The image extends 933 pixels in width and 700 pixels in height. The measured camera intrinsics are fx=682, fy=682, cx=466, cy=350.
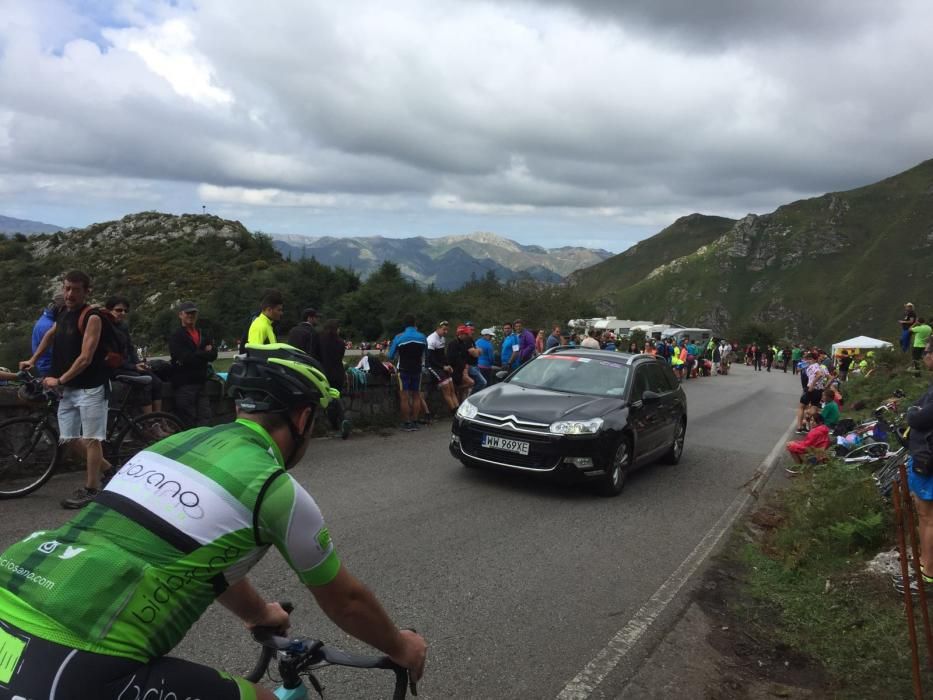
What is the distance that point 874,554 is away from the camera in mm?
5973

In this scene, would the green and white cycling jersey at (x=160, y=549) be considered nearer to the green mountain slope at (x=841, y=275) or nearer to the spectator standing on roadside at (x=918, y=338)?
the spectator standing on roadside at (x=918, y=338)

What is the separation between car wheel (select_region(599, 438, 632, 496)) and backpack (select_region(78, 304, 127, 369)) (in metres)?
5.24

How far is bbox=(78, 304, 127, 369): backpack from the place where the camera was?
6.25 metres

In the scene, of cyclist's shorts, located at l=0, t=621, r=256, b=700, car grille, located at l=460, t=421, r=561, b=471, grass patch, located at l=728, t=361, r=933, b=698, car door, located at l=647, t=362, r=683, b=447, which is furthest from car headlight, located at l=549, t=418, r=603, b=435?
cyclist's shorts, located at l=0, t=621, r=256, b=700

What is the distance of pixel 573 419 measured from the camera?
7730 mm

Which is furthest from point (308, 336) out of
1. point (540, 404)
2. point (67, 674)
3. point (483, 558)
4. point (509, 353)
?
point (67, 674)

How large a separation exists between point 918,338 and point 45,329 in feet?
69.1

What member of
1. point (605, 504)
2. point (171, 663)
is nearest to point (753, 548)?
point (605, 504)

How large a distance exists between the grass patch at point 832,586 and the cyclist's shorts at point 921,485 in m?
0.72

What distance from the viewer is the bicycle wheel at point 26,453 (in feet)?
21.5

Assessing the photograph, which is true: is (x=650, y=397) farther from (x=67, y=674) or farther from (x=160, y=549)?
(x=67, y=674)

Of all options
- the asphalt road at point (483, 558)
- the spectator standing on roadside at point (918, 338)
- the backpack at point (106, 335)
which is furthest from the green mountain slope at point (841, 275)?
the backpack at point (106, 335)

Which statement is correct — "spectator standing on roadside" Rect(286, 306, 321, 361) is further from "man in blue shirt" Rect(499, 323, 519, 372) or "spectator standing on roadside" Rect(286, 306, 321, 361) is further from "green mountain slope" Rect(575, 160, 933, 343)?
"green mountain slope" Rect(575, 160, 933, 343)

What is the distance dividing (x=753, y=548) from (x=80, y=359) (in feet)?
20.9
